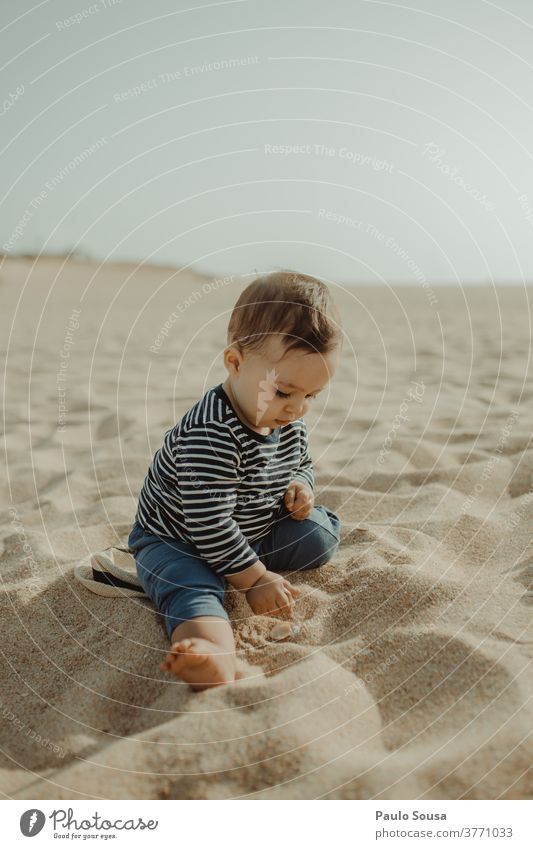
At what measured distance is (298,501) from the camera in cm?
233

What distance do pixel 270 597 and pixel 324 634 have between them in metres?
0.18

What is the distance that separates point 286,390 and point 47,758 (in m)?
1.03

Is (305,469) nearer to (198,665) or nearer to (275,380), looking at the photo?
(275,380)

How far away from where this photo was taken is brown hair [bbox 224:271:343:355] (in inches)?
75.1

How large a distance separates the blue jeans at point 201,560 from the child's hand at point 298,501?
23 mm

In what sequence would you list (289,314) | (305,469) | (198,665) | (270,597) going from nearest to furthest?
(198,665), (289,314), (270,597), (305,469)

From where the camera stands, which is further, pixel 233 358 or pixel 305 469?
pixel 305 469

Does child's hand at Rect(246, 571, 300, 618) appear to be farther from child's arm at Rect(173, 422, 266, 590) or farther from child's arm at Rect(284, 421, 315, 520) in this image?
child's arm at Rect(284, 421, 315, 520)

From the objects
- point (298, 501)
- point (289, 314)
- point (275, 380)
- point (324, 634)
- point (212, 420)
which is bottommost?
point (324, 634)

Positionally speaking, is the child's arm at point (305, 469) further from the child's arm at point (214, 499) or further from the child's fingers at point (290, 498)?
the child's arm at point (214, 499)

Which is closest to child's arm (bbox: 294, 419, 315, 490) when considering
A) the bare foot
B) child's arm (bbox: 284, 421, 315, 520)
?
child's arm (bbox: 284, 421, 315, 520)

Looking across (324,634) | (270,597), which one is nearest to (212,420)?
(270,597)

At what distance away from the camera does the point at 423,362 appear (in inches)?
228

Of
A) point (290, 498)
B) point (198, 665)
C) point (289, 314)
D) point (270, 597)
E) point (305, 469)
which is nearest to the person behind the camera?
point (198, 665)
